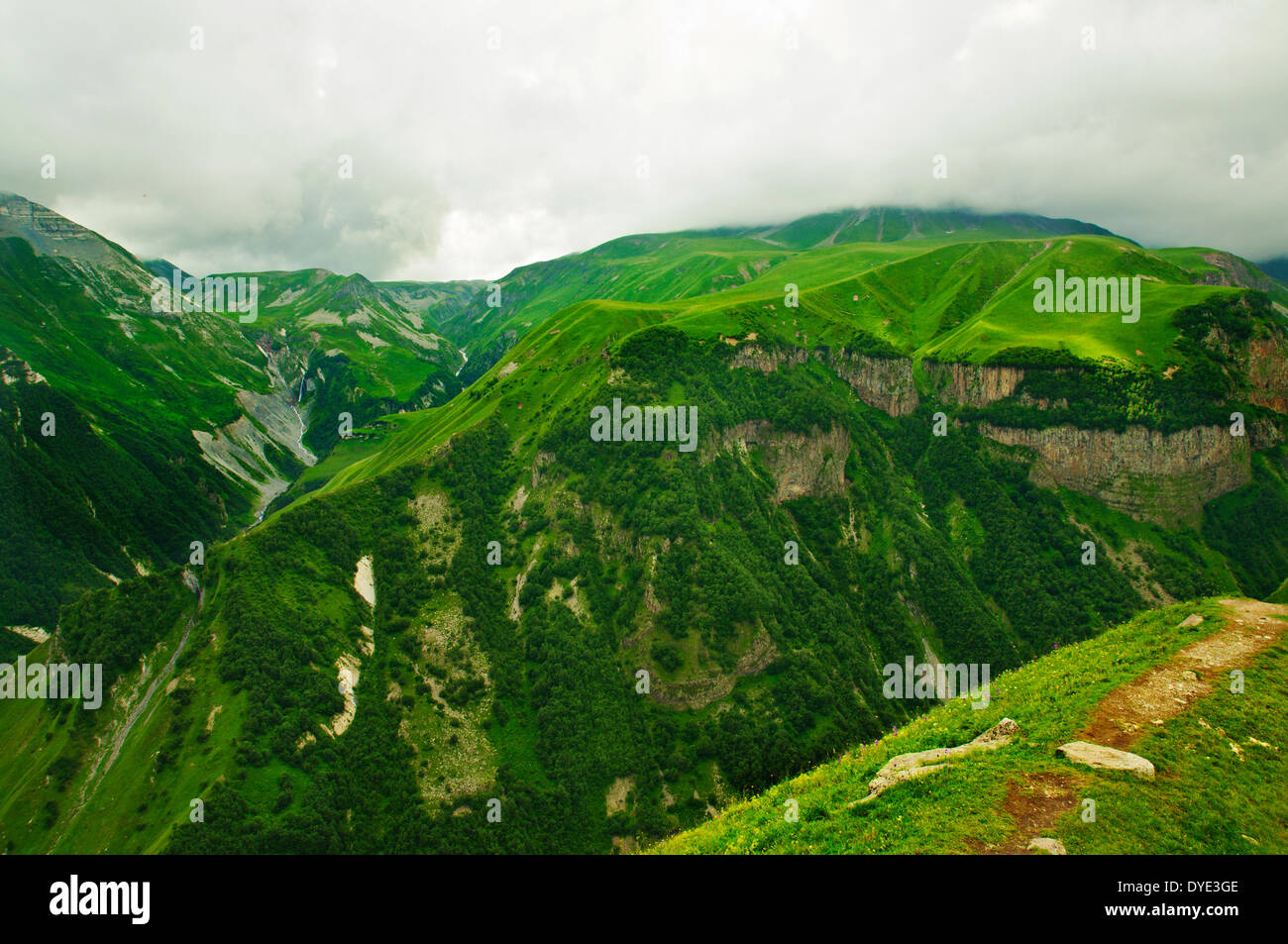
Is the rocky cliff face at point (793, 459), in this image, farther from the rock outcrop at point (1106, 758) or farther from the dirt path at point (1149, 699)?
the rock outcrop at point (1106, 758)

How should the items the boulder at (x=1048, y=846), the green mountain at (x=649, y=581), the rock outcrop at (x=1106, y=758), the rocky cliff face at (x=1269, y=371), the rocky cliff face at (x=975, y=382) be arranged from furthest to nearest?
the rocky cliff face at (x=975, y=382) → the rocky cliff face at (x=1269, y=371) → the green mountain at (x=649, y=581) → the rock outcrop at (x=1106, y=758) → the boulder at (x=1048, y=846)

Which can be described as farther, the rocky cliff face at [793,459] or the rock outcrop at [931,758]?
the rocky cliff face at [793,459]

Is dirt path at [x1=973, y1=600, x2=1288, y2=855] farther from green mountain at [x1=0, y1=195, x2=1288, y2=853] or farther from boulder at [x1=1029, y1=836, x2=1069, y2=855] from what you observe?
green mountain at [x1=0, y1=195, x2=1288, y2=853]

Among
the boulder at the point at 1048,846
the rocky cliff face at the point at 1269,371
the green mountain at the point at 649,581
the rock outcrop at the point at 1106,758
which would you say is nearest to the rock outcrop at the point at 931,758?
the green mountain at the point at 649,581

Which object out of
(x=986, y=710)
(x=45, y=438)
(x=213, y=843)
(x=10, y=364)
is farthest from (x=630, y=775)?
(x=10, y=364)

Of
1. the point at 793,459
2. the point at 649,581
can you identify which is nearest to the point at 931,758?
the point at 649,581

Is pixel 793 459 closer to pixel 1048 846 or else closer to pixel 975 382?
pixel 975 382

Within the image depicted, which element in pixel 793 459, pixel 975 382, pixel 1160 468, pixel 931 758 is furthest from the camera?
pixel 975 382
